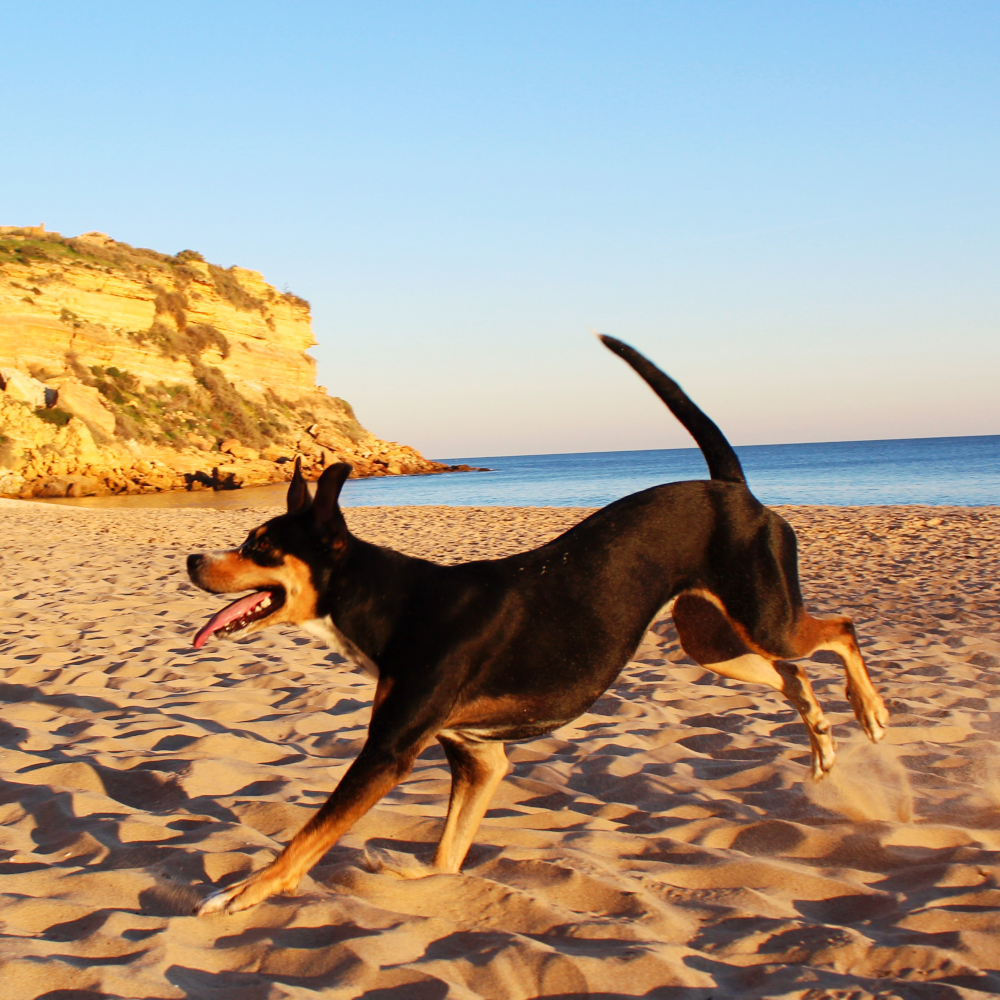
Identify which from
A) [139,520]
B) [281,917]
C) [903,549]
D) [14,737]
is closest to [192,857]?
[281,917]

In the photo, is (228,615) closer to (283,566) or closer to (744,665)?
(283,566)

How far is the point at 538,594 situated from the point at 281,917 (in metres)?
1.34

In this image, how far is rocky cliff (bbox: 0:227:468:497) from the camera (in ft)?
111

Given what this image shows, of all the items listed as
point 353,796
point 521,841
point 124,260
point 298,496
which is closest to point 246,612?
point 298,496

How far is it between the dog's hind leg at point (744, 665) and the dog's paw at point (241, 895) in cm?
198

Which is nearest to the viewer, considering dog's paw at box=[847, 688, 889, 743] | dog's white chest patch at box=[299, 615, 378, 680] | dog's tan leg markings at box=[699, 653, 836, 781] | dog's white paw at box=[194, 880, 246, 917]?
dog's white paw at box=[194, 880, 246, 917]

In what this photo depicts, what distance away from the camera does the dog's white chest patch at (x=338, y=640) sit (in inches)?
122

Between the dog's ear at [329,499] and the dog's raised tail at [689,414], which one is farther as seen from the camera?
the dog's raised tail at [689,414]

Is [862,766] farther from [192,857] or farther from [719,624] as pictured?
[192,857]

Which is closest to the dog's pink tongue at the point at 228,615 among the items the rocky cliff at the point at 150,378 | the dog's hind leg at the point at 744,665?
the dog's hind leg at the point at 744,665

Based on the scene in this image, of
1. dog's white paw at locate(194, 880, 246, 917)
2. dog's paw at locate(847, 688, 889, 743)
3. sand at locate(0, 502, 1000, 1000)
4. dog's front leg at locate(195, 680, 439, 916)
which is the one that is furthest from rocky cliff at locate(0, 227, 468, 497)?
dog's white paw at locate(194, 880, 246, 917)

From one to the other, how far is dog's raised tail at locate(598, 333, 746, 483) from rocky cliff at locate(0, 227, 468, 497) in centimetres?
2937

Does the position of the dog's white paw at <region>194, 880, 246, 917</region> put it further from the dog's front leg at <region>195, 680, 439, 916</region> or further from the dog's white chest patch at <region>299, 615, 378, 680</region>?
the dog's white chest patch at <region>299, 615, 378, 680</region>

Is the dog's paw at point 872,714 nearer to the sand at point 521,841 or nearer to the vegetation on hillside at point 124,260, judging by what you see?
the sand at point 521,841
